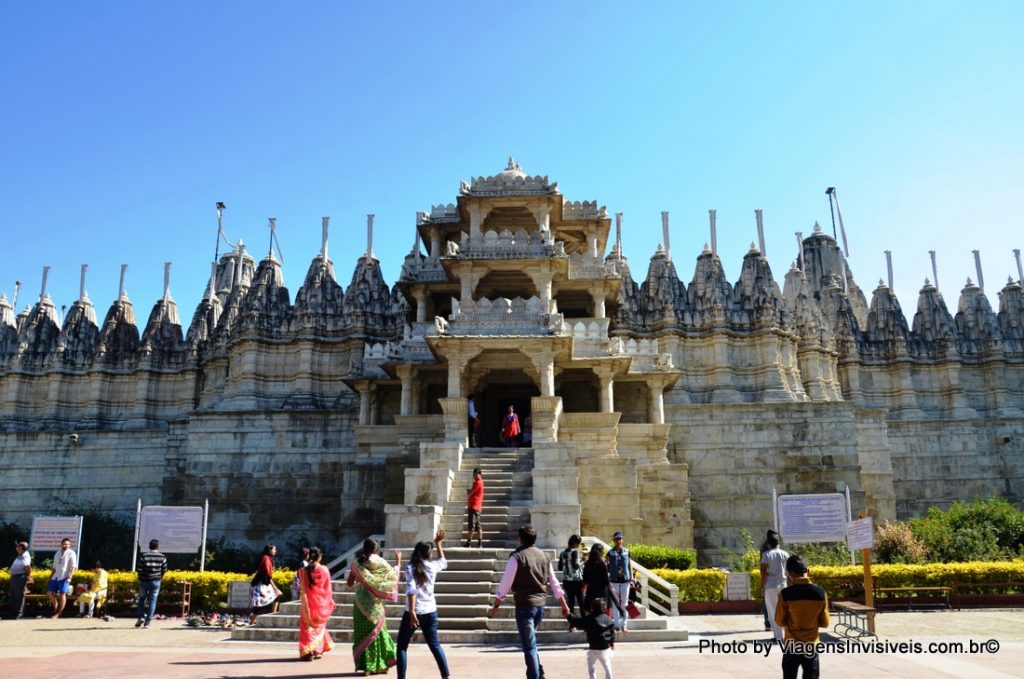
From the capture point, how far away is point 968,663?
11.0m

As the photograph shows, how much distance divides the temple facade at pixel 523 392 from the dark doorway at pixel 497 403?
90 mm

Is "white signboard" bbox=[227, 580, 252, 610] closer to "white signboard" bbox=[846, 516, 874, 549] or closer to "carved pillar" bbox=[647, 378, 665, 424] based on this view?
"white signboard" bbox=[846, 516, 874, 549]

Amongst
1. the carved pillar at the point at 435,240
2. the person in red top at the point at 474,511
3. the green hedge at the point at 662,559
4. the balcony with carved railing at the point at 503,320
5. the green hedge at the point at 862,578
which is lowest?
the green hedge at the point at 862,578

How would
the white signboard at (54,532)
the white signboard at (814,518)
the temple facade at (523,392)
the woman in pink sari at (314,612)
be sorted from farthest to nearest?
the temple facade at (523,392) → the white signboard at (54,532) → the white signboard at (814,518) → the woman in pink sari at (314,612)

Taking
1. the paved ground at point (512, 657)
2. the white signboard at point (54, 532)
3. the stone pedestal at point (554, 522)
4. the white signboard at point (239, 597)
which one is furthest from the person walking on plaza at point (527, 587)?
the white signboard at point (54, 532)

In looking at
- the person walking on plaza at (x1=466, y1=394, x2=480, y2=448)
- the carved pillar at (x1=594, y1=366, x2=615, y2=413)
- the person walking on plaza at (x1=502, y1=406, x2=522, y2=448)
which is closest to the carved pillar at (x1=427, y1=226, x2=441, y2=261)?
the person walking on plaza at (x1=466, y1=394, x2=480, y2=448)

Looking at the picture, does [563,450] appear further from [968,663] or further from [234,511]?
[234,511]

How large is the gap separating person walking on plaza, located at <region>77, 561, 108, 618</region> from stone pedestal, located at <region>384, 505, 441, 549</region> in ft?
21.3

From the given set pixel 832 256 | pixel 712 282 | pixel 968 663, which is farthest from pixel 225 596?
pixel 832 256

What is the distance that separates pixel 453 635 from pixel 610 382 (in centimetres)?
1360

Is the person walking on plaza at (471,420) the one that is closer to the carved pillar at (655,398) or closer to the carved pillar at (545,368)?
the carved pillar at (545,368)

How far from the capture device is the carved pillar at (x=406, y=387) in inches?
1082

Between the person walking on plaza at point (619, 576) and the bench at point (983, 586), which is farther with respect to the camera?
the bench at point (983, 586)

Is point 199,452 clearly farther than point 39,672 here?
Yes
